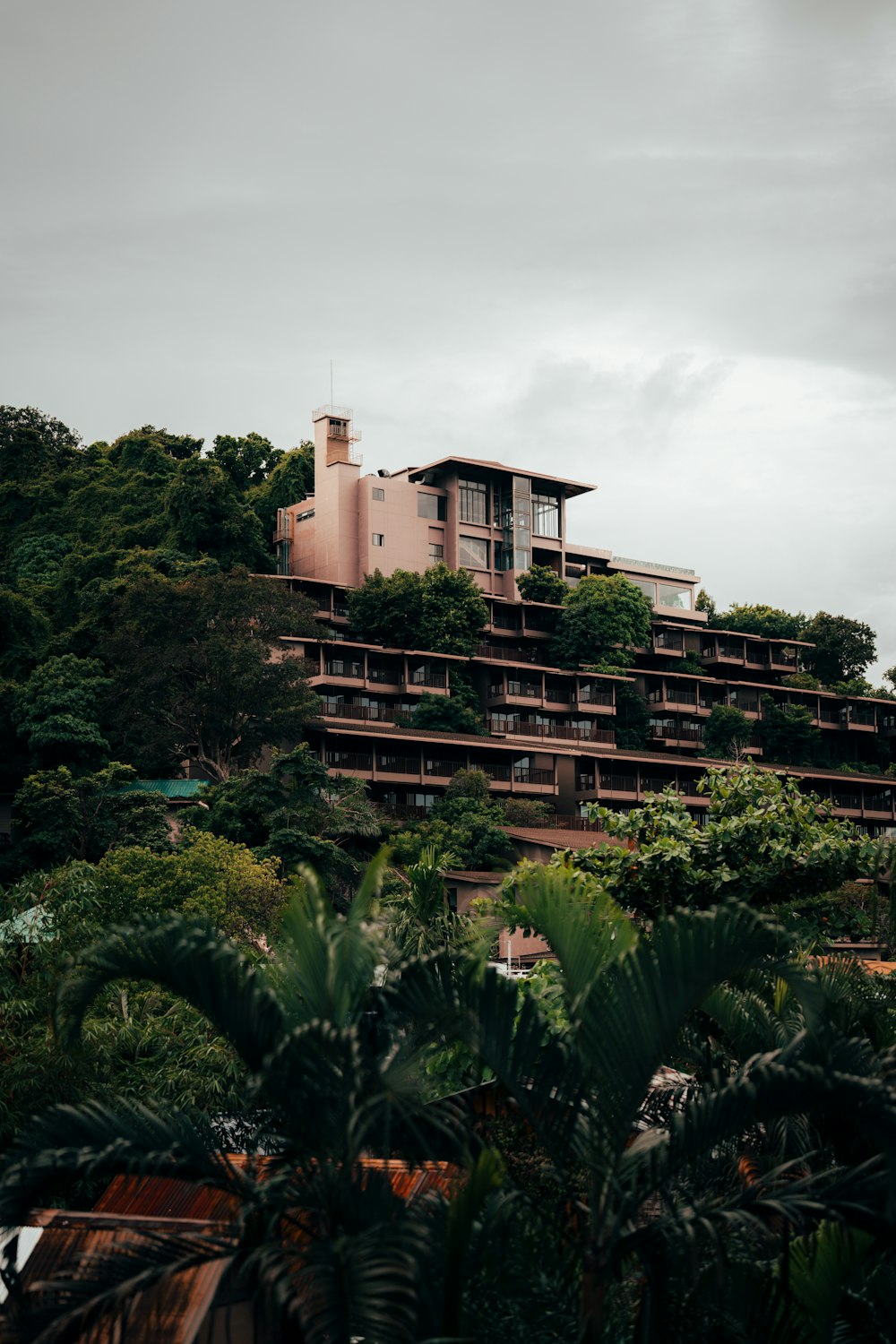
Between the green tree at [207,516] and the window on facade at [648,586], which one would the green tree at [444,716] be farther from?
the window on facade at [648,586]

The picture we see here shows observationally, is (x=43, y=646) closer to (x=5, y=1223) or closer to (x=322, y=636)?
(x=322, y=636)

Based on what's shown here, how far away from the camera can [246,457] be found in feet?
252

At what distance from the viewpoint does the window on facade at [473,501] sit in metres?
74.4

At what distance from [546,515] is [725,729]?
14.2 metres

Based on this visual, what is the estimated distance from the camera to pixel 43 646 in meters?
54.3

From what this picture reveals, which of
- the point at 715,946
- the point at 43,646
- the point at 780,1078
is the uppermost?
the point at 43,646

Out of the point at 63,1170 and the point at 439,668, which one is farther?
the point at 439,668

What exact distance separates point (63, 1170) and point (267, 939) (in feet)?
70.4

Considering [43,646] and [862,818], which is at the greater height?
[43,646]

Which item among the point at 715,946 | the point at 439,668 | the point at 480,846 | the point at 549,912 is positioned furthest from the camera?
the point at 439,668

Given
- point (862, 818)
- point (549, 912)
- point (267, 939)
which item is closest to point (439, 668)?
point (862, 818)

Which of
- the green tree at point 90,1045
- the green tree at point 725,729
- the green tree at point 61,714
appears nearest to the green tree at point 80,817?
the green tree at point 61,714

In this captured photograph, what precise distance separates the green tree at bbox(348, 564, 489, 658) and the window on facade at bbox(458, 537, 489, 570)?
20.4 ft

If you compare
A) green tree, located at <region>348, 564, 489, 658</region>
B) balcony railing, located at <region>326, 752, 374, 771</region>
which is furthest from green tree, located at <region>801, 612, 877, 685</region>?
balcony railing, located at <region>326, 752, 374, 771</region>
